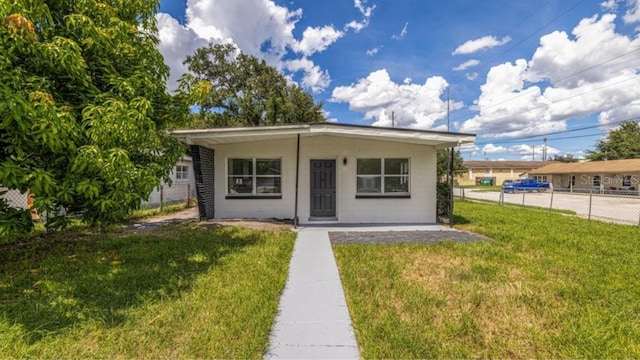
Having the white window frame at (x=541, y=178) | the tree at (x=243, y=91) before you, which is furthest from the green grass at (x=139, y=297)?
the white window frame at (x=541, y=178)

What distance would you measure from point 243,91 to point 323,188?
1704 centimetres

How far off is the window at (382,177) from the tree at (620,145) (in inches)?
1930

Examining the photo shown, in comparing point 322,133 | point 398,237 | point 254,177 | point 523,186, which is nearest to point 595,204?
point 523,186

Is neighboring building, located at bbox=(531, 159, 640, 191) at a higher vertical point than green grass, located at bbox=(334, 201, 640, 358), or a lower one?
higher

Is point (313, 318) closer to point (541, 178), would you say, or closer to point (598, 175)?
point (598, 175)

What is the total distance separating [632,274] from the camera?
4645mm

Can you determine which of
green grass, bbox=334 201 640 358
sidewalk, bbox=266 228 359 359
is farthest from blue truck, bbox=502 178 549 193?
sidewalk, bbox=266 228 359 359

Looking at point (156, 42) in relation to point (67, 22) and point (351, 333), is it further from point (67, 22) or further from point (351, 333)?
point (351, 333)

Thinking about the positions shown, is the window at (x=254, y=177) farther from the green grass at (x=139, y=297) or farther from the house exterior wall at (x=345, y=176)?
the green grass at (x=139, y=297)

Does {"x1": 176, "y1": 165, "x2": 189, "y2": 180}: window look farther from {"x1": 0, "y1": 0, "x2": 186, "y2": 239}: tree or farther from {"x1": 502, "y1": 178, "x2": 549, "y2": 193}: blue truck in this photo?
{"x1": 502, "y1": 178, "x2": 549, "y2": 193}: blue truck

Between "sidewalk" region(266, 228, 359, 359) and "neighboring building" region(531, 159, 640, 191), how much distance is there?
3093 cm

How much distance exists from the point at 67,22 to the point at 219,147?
5775 mm

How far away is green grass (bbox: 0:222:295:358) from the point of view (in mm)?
2615

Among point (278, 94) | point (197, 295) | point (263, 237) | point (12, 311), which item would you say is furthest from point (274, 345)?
point (278, 94)
